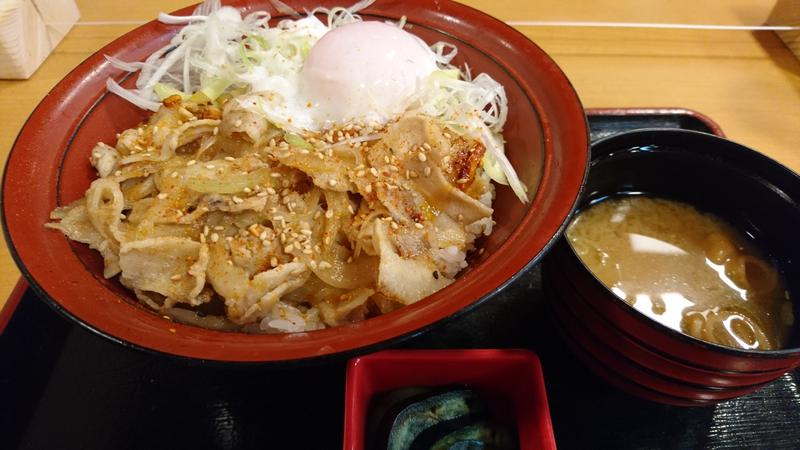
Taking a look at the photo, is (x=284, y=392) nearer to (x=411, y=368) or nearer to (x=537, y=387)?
(x=411, y=368)

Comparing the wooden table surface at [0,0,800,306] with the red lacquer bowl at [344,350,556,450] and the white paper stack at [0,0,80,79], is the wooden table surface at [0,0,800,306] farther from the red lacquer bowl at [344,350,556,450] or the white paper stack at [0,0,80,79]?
the red lacquer bowl at [344,350,556,450]

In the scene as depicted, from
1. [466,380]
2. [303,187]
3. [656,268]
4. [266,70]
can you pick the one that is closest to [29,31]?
[266,70]

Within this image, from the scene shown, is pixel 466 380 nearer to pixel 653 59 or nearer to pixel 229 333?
pixel 229 333

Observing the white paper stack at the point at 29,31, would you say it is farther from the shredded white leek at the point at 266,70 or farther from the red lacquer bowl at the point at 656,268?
the red lacquer bowl at the point at 656,268

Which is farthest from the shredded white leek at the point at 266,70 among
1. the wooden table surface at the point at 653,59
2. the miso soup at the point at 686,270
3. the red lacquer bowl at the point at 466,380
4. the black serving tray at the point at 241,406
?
the wooden table surface at the point at 653,59

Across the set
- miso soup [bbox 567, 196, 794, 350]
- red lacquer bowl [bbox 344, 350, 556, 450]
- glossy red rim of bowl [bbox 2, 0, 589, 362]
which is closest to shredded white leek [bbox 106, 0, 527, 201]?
glossy red rim of bowl [bbox 2, 0, 589, 362]

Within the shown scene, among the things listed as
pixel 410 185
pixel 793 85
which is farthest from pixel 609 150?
pixel 793 85

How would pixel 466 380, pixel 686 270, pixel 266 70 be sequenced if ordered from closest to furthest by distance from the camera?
1. pixel 466 380
2. pixel 686 270
3. pixel 266 70
